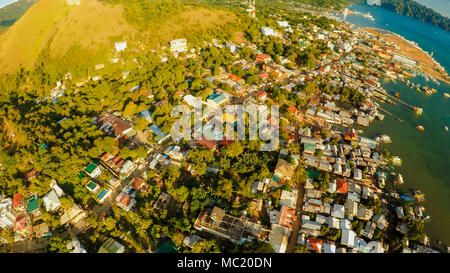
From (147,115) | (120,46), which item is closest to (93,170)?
(147,115)

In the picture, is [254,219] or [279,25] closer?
[254,219]

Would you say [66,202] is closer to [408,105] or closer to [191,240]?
[191,240]

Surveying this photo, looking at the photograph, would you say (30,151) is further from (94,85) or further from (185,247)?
(185,247)

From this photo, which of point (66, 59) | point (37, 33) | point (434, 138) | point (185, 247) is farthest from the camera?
point (37, 33)

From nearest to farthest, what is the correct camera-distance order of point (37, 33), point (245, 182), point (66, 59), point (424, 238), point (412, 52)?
1. point (424, 238)
2. point (245, 182)
3. point (66, 59)
4. point (37, 33)
5. point (412, 52)

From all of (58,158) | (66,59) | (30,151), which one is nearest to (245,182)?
(58,158)

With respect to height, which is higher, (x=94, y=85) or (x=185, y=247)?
(x=94, y=85)

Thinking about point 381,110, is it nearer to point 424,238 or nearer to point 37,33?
point 424,238

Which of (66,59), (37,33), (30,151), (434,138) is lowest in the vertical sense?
(434,138)
